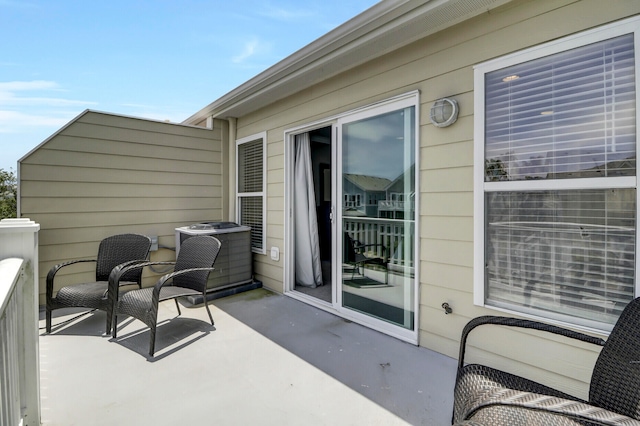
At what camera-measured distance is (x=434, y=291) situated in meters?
2.59

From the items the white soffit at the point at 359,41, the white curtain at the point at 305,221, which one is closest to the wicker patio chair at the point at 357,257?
the white curtain at the point at 305,221

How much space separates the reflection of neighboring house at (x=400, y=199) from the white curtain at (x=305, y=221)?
5.11 ft

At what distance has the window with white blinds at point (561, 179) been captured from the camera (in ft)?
5.90

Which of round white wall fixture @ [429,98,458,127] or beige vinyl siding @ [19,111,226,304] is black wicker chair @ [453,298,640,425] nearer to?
round white wall fixture @ [429,98,458,127]

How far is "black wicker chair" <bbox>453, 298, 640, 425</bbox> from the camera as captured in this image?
1062 millimetres

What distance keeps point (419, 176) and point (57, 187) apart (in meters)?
4.05

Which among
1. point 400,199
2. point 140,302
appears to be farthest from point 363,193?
point 140,302

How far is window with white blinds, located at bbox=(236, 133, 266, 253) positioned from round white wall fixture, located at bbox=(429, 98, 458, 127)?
2624 mm

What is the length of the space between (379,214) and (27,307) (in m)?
2.58

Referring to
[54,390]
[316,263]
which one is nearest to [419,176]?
[316,263]

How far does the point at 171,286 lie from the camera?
3244mm

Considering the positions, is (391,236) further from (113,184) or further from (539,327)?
(113,184)

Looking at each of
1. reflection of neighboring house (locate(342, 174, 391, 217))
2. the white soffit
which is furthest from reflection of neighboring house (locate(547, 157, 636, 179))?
reflection of neighboring house (locate(342, 174, 391, 217))

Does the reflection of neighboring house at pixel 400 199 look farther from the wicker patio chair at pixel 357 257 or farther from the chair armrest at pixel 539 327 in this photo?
the chair armrest at pixel 539 327
